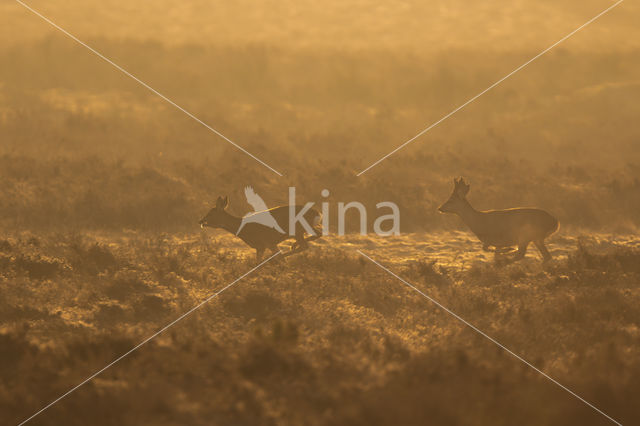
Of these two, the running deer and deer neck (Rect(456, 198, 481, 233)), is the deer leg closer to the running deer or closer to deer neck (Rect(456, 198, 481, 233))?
the running deer

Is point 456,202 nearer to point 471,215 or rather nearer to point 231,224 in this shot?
point 471,215

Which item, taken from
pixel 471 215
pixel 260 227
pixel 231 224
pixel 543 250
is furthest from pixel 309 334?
pixel 543 250

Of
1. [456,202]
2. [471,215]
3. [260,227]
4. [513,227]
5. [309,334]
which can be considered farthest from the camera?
[456,202]

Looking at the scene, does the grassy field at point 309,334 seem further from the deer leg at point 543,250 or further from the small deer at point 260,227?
the small deer at point 260,227

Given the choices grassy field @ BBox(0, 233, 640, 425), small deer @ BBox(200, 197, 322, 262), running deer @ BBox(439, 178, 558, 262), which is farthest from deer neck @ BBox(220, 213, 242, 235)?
running deer @ BBox(439, 178, 558, 262)

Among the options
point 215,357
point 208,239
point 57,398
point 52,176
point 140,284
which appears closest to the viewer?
point 57,398

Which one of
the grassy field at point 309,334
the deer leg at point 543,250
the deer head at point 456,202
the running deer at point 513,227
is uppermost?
the deer head at point 456,202

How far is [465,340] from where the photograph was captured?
9.15 metres

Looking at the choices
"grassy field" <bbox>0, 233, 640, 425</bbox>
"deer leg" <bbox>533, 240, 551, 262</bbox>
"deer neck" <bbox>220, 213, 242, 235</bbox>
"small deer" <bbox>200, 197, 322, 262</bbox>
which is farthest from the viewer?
"deer neck" <bbox>220, 213, 242, 235</bbox>

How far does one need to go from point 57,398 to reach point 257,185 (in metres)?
14.3

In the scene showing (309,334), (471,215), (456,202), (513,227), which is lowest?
(309,334)

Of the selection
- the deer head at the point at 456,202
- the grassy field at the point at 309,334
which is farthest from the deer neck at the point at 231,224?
the deer head at the point at 456,202

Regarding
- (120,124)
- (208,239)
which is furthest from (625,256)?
(120,124)

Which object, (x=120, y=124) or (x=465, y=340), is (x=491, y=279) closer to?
(x=465, y=340)
